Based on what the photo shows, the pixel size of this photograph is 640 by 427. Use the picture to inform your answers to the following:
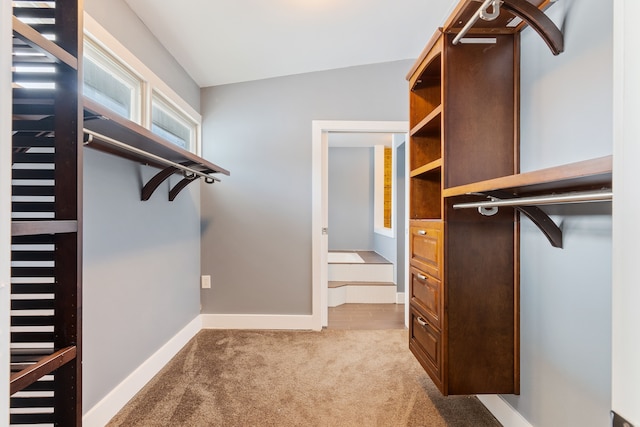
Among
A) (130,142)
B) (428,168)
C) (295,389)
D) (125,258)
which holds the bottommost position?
(295,389)

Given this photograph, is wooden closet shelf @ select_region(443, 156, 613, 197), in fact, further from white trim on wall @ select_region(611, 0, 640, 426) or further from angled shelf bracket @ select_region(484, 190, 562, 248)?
white trim on wall @ select_region(611, 0, 640, 426)

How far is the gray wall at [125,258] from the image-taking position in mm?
1569

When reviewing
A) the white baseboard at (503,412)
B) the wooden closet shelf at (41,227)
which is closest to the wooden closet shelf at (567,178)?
the white baseboard at (503,412)

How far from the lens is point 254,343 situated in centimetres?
266

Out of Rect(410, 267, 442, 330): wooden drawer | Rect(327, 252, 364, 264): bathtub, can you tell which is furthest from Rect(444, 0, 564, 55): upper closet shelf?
Rect(327, 252, 364, 264): bathtub

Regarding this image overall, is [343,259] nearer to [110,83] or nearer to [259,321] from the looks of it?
[259,321]

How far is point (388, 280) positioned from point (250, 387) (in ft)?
7.72

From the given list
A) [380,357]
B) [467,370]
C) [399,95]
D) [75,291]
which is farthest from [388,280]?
[75,291]

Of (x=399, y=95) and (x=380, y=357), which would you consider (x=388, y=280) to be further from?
(x=399, y=95)

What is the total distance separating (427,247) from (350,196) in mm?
3989

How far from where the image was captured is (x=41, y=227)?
722 mm

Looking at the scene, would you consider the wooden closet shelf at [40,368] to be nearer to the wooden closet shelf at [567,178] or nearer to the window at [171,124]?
the wooden closet shelf at [567,178]

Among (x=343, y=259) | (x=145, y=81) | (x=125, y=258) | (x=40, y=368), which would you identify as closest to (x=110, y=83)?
(x=145, y=81)

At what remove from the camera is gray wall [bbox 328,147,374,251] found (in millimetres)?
5629
